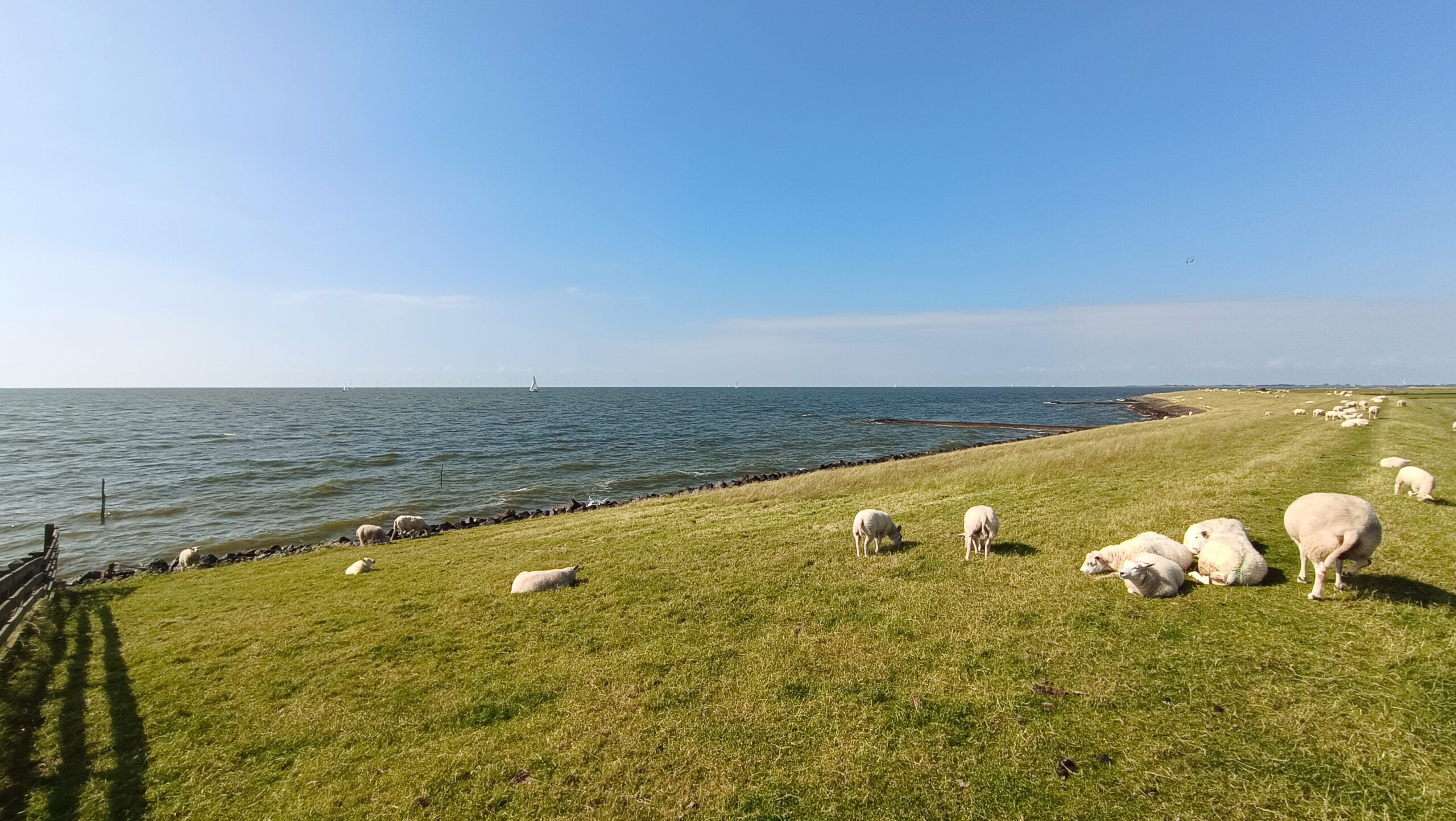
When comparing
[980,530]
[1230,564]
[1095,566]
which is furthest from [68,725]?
[1230,564]

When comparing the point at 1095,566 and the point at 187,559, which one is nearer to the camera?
the point at 1095,566

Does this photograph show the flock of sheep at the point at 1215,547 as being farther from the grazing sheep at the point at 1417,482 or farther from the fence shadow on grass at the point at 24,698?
the fence shadow on grass at the point at 24,698

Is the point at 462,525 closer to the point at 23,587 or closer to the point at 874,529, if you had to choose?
the point at 23,587

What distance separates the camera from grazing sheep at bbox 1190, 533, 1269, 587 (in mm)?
10477

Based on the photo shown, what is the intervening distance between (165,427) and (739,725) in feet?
403

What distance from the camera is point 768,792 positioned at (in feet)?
22.1

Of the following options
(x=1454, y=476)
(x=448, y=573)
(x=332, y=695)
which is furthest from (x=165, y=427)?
(x=1454, y=476)

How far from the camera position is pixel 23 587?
14.5 metres

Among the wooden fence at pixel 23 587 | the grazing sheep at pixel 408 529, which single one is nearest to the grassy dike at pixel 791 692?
the wooden fence at pixel 23 587

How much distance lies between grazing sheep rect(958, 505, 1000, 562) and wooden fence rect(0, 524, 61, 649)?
894 inches

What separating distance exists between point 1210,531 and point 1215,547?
3.59 ft

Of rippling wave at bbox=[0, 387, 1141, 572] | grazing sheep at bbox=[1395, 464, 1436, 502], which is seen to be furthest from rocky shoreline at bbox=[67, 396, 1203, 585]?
grazing sheep at bbox=[1395, 464, 1436, 502]

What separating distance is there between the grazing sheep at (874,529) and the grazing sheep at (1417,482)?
13.6 metres

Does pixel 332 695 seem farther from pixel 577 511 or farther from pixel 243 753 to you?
pixel 577 511
